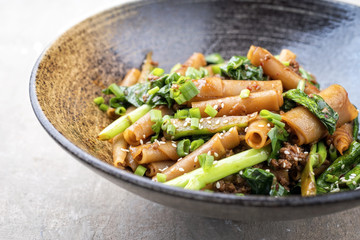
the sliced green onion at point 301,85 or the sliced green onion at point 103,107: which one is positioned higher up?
the sliced green onion at point 301,85

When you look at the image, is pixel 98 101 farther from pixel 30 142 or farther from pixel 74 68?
pixel 30 142

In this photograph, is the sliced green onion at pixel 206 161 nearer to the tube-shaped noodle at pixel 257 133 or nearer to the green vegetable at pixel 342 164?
the tube-shaped noodle at pixel 257 133

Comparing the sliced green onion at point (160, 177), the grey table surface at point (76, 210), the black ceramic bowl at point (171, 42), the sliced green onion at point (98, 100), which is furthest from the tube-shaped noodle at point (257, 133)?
the sliced green onion at point (98, 100)

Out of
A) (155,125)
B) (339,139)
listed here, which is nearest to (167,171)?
(155,125)

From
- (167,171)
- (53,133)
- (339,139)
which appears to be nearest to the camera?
(53,133)

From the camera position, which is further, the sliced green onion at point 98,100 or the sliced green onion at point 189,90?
the sliced green onion at point 98,100

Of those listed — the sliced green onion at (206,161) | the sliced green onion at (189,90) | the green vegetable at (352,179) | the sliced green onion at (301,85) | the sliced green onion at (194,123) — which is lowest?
the green vegetable at (352,179)
